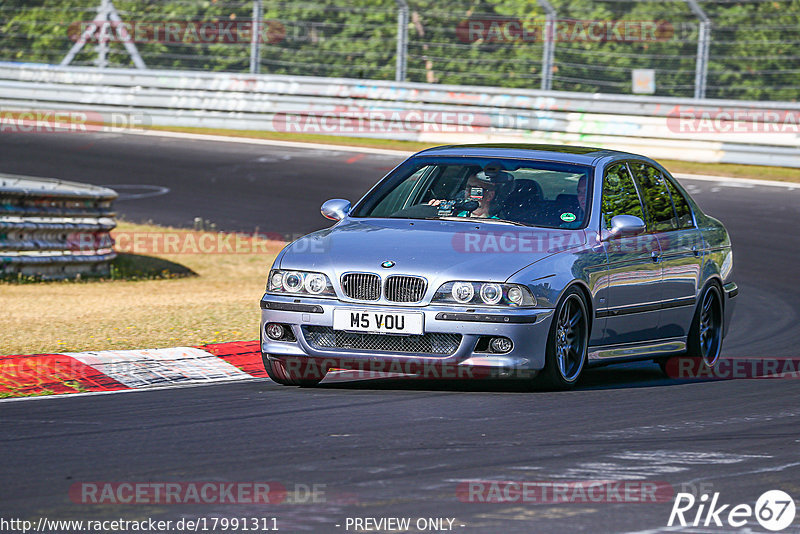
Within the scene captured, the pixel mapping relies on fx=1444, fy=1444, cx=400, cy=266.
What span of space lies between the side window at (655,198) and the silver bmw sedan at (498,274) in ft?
0.04

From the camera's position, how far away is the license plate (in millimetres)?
8078

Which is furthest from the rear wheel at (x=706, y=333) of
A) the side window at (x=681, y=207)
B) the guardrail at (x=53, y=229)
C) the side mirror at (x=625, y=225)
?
the guardrail at (x=53, y=229)

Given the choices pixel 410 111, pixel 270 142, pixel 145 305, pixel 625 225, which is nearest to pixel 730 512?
pixel 625 225

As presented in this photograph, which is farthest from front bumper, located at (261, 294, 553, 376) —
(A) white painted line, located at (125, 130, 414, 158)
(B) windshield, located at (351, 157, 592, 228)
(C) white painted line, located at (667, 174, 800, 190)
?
(A) white painted line, located at (125, 130, 414, 158)

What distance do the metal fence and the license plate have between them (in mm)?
16528

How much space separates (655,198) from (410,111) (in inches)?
651

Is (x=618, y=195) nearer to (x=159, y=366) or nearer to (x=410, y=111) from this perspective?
(x=159, y=366)

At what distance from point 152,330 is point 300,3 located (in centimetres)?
1725

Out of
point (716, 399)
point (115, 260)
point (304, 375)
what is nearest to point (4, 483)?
point (304, 375)

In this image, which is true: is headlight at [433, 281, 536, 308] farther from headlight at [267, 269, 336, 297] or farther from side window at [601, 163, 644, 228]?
side window at [601, 163, 644, 228]

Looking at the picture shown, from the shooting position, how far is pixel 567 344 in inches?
338

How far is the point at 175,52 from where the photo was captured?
30.0 metres

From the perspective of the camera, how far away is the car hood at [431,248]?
8156 mm

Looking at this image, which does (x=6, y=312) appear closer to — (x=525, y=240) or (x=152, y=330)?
(x=152, y=330)
